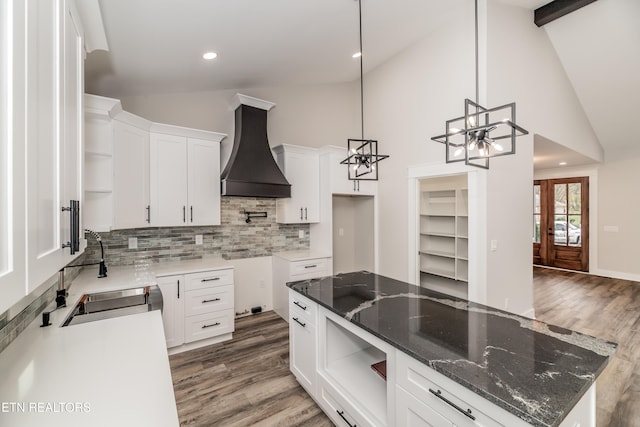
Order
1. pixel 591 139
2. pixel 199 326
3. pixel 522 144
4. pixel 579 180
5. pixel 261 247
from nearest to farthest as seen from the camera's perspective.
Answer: pixel 199 326, pixel 522 144, pixel 261 247, pixel 591 139, pixel 579 180

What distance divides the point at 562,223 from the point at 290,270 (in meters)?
7.06

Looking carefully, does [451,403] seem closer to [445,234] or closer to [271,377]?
[271,377]

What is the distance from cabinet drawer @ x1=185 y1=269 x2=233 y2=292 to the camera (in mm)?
3041

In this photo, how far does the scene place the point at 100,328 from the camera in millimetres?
1620

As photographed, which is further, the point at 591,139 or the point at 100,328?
the point at 591,139

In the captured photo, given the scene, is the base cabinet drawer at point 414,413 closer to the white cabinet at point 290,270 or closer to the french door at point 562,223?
the white cabinet at point 290,270

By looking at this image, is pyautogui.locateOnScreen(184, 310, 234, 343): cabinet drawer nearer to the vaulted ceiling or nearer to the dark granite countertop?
the dark granite countertop

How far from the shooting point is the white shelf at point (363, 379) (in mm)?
1704

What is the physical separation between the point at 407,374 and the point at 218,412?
1602mm

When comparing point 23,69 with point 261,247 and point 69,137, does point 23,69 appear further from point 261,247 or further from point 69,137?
point 261,247

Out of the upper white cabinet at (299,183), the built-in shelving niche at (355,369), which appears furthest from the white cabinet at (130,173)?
the built-in shelving niche at (355,369)

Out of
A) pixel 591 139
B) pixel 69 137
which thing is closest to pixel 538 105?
pixel 591 139

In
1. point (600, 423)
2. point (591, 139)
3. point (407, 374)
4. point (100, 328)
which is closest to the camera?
point (407, 374)

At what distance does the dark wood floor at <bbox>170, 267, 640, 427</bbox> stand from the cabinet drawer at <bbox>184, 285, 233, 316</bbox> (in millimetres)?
428
